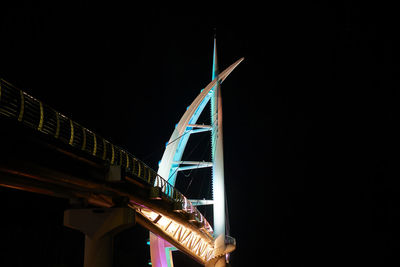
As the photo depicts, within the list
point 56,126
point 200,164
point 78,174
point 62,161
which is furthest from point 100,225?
point 200,164

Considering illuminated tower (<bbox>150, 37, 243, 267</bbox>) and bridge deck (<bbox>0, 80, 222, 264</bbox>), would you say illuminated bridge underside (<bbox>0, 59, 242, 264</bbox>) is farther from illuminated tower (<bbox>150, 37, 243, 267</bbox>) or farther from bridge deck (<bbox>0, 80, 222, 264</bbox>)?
illuminated tower (<bbox>150, 37, 243, 267</bbox>)

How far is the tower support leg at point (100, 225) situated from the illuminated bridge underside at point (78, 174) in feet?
1.79

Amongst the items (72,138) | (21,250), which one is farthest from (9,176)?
(21,250)

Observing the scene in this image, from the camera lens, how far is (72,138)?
9.67 metres

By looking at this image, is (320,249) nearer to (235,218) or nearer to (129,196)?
(235,218)

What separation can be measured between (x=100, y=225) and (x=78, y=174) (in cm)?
287

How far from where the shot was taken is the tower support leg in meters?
11.7

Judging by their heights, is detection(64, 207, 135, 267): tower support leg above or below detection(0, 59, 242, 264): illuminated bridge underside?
below

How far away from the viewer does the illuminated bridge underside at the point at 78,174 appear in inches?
320

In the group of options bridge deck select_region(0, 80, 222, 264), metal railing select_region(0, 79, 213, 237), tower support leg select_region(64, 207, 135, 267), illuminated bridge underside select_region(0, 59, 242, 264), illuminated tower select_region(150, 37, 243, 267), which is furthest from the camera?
illuminated tower select_region(150, 37, 243, 267)

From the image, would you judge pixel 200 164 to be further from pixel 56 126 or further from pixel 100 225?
pixel 56 126

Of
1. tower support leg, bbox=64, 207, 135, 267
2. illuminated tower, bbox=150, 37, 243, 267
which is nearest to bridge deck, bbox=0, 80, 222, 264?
tower support leg, bbox=64, 207, 135, 267

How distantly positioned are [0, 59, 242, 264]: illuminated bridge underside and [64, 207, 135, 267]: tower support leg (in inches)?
21.5

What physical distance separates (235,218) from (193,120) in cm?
5041
